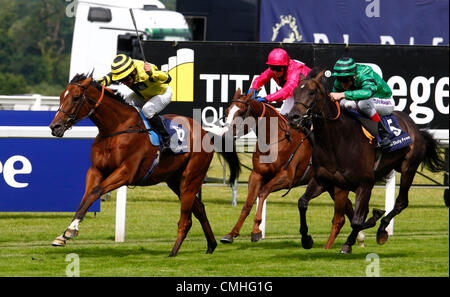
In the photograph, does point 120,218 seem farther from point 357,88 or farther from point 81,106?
point 357,88

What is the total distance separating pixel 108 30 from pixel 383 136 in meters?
10.3

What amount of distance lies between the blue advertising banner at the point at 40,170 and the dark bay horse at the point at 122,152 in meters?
1.59

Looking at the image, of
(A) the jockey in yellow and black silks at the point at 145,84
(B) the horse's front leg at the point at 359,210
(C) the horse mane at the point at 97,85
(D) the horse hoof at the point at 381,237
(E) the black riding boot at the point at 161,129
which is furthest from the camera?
(D) the horse hoof at the point at 381,237

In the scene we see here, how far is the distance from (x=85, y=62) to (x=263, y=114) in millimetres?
9412

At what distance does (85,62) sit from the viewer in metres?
18.6

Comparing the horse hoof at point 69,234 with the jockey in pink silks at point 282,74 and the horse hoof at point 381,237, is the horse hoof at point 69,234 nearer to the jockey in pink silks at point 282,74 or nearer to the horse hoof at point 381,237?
the jockey in pink silks at point 282,74

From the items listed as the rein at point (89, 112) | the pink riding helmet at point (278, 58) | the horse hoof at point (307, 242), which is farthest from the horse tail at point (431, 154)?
the rein at point (89, 112)

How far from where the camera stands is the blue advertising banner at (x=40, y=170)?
34.2ft

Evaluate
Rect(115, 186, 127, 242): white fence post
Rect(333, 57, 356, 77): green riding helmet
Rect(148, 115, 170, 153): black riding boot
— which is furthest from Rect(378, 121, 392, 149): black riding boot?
Rect(115, 186, 127, 242): white fence post

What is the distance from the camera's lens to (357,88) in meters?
8.98

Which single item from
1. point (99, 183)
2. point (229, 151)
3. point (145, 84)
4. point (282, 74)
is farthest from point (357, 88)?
point (99, 183)

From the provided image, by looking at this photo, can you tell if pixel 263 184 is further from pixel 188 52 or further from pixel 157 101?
pixel 188 52

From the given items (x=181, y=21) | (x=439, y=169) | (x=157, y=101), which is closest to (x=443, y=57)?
(x=439, y=169)

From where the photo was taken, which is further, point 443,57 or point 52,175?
point 443,57
